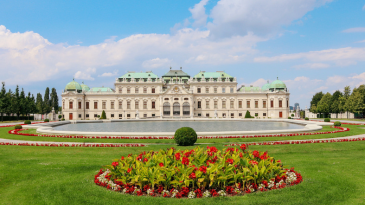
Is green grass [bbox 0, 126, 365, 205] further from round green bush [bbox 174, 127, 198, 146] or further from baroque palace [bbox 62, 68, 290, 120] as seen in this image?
baroque palace [bbox 62, 68, 290, 120]

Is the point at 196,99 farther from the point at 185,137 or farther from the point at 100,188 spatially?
the point at 100,188

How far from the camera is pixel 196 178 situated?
7.78 metres

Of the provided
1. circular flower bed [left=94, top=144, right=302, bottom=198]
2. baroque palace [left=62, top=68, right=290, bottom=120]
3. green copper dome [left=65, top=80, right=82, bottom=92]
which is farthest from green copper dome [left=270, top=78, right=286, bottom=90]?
circular flower bed [left=94, top=144, right=302, bottom=198]

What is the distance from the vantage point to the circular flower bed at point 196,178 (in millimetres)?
7719

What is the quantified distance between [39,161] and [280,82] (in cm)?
8294

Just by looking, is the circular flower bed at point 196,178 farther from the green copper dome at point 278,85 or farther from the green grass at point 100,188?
the green copper dome at point 278,85

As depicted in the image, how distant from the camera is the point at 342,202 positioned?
7402mm

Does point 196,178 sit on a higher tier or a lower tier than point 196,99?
lower

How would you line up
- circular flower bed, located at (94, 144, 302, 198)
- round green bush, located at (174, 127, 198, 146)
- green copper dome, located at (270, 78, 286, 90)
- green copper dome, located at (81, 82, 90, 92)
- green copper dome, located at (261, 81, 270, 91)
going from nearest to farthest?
1. circular flower bed, located at (94, 144, 302, 198)
2. round green bush, located at (174, 127, 198, 146)
3. green copper dome, located at (270, 78, 286, 90)
4. green copper dome, located at (261, 81, 270, 91)
5. green copper dome, located at (81, 82, 90, 92)

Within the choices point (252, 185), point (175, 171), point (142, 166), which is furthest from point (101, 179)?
point (252, 185)

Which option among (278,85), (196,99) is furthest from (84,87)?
(278,85)

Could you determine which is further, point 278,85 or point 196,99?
point 278,85

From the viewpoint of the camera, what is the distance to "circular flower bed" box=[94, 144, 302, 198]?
772cm

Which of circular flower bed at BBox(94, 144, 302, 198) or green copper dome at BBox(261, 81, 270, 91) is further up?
green copper dome at BBox(261, 81, 270, 91)
